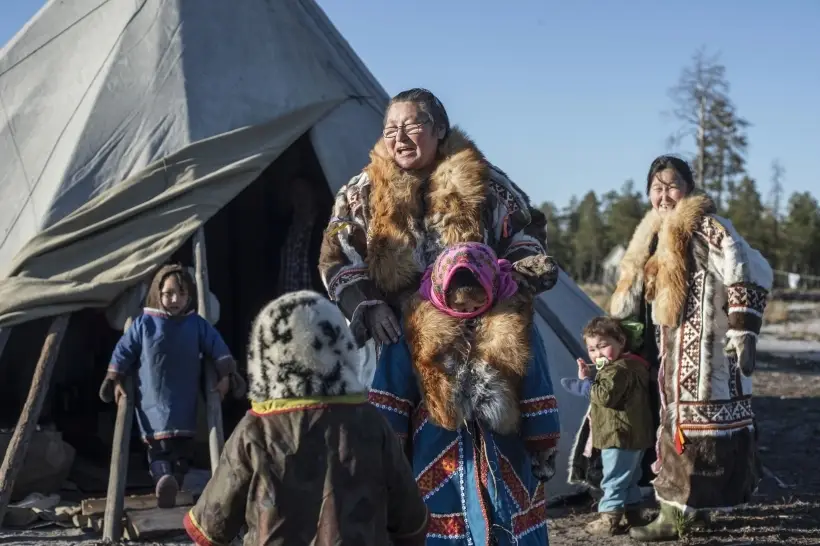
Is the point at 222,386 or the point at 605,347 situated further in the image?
the point at 222,386

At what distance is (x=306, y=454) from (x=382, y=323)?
94 cm

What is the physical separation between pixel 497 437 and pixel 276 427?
0.99 metres

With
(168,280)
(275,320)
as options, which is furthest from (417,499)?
(168,280)

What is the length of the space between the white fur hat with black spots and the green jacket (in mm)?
2366

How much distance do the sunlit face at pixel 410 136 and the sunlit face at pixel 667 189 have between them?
5.35ft

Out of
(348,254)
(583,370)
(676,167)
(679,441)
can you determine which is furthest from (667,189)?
(348,254)

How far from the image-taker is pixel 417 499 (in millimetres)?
2449

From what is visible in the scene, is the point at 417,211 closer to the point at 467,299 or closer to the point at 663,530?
the point at 467,299

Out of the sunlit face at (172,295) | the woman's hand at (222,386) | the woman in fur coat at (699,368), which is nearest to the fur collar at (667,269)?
the woman in fur coat at (699,368)

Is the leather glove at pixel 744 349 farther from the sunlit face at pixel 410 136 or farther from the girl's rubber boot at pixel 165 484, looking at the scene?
the girl's rubber boot at pixel 165 484

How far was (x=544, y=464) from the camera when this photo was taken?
10.2 ft

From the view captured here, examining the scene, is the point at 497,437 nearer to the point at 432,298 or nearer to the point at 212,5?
the point at 432,298

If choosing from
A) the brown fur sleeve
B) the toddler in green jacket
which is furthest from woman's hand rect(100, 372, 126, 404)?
the toddler in green jacket

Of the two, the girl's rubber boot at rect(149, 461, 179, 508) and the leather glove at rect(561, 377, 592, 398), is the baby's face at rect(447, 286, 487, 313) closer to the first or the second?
the leather glove at rect(561, 377, 592, 398)
